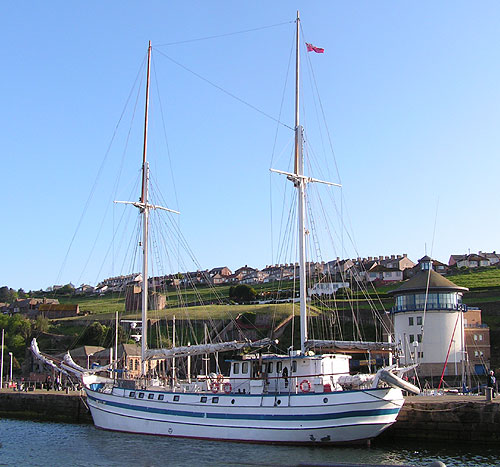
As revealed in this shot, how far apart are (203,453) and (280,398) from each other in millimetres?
4736

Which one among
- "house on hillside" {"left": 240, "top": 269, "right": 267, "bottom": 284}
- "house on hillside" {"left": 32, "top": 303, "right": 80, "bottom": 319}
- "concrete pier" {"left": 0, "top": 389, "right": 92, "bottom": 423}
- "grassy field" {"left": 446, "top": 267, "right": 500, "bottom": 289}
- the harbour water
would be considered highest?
"house on hillside" {"left": 240, "top": 269, "right": 267, "bottom": 284}

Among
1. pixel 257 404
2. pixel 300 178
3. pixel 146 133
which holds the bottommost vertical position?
pixel 257 404

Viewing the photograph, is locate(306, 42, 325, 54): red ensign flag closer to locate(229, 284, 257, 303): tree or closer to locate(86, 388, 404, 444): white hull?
locate(86, 388, 404, 444): white hull

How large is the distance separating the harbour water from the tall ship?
0.78 m

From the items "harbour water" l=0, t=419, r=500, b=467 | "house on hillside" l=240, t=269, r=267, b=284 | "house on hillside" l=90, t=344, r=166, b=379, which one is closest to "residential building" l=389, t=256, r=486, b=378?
"harbour water" l=0, t=419, r=500, b=467

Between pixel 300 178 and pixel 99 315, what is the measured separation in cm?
8782

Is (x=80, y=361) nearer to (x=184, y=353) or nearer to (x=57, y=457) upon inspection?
(x=184, y=353)

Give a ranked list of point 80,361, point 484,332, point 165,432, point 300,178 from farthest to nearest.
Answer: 1. point 80,361
2. point 484,332
3. point 300,178
4. point 165,432

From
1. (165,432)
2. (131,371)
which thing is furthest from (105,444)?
(131,371)

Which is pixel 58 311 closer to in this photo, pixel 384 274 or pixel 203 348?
pixel 384 274

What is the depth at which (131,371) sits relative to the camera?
74875 mm

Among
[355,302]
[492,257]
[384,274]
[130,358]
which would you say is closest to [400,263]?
[384,274]

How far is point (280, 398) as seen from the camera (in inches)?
1198

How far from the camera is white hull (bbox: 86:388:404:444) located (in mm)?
28750
